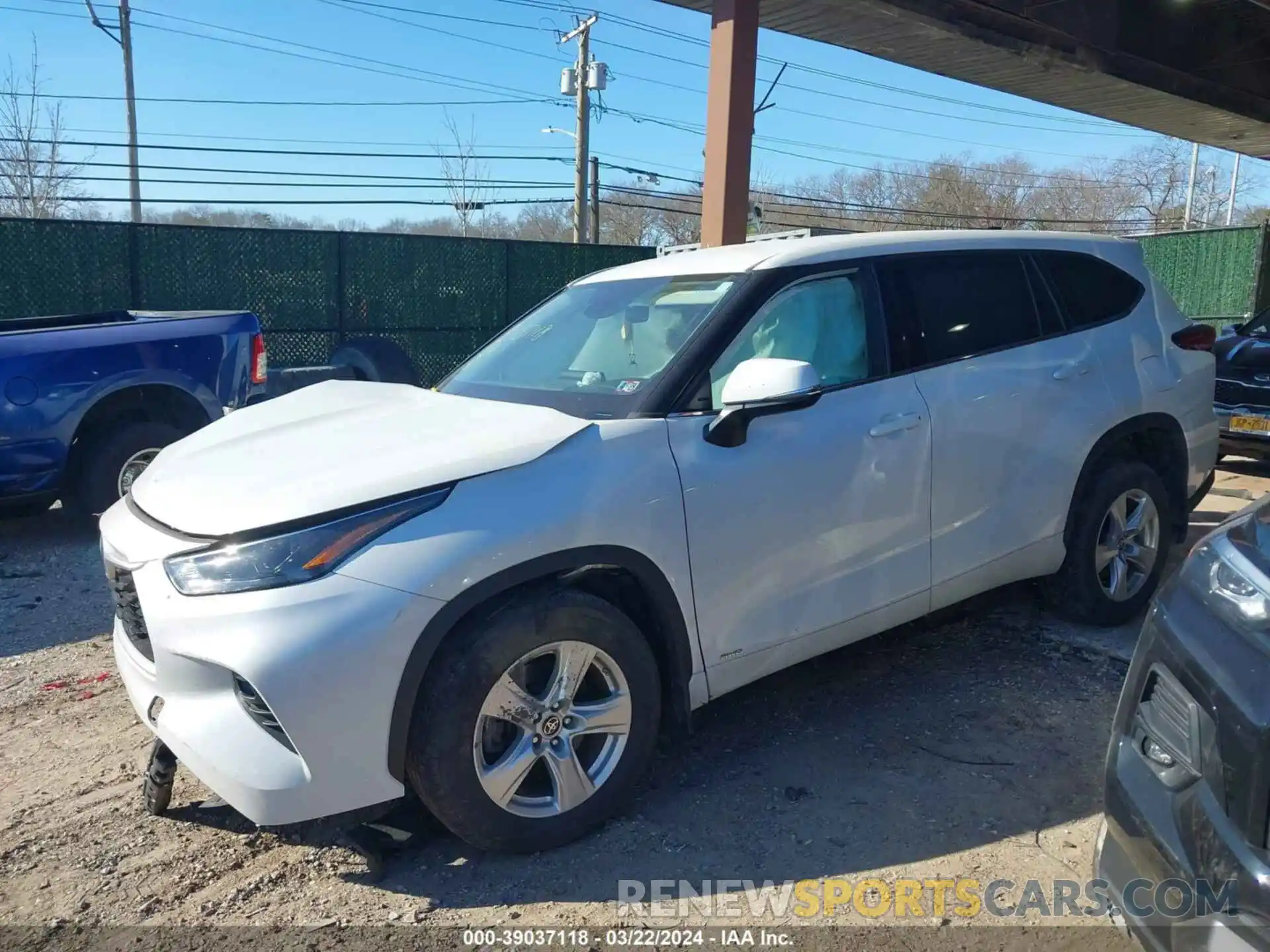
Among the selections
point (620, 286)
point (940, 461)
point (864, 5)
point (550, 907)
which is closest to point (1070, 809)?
point (940, 461)

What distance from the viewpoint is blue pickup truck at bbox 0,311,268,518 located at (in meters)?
6.07

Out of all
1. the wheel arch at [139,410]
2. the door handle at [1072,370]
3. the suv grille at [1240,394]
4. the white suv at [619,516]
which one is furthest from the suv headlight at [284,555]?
the suv grille at [1240,394]

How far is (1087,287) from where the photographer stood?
14.7 ft

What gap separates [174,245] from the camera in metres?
10.5

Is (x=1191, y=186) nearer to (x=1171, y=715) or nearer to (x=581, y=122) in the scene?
(x=581, y=122)

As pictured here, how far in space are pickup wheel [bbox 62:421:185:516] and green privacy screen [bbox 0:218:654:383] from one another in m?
4.00

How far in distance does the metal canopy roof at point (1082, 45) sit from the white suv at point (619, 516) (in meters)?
6.45

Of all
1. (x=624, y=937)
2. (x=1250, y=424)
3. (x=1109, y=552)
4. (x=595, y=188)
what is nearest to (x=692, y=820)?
(x=624, y=937)

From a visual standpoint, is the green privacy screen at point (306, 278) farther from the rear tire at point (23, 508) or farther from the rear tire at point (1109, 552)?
the rear tire at point (1109, 552)

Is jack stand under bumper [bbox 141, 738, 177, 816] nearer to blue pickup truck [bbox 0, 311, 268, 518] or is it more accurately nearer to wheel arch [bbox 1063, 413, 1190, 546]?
wheel arch [bbox 1063, 413, 1190, 546]

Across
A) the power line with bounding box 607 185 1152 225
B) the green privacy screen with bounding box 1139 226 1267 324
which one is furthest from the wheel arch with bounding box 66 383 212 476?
the power line with bounding box 607 185 1152 225

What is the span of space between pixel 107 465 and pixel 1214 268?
56.3ft

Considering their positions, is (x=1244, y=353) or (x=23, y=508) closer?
(x=23, y=508)

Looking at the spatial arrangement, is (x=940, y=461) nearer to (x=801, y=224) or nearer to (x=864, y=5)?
(x=864, y=5)
